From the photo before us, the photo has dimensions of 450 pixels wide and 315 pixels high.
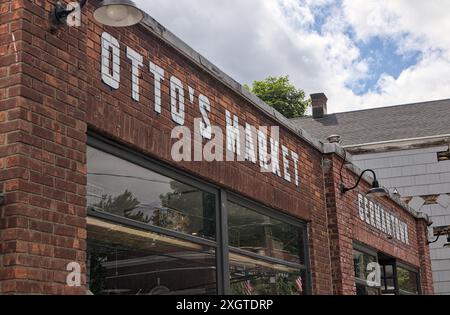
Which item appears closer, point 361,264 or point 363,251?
point 361,264

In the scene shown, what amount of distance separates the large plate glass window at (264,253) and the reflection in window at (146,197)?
23.4 inches

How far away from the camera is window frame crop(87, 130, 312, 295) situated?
5.80 meters

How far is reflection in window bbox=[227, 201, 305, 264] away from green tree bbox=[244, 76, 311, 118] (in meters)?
28.4

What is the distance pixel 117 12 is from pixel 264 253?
14.9 feet

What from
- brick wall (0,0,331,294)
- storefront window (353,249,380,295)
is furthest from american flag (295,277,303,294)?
brick wall (0,0,331,294)

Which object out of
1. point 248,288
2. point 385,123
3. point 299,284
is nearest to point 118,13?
point 248,288

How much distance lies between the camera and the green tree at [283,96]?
3791 centimetres

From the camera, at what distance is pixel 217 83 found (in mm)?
7805

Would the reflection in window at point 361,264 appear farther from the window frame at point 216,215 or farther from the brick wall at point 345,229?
the window frame at point 216,215

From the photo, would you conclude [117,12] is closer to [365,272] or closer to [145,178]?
[145,178]

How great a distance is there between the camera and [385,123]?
84.8 ft

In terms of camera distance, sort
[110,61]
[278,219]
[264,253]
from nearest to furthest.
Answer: [110,61] < [264,253] < [278,219]

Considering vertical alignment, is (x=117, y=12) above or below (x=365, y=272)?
above
